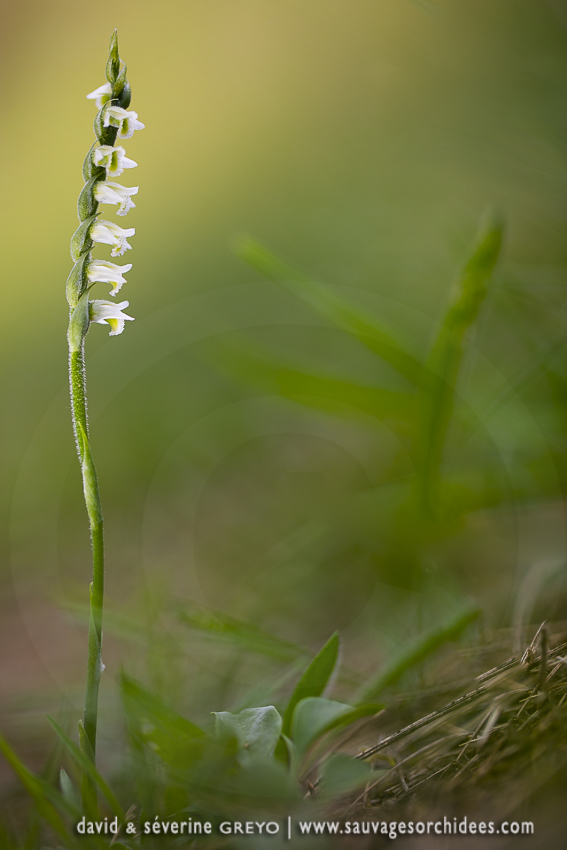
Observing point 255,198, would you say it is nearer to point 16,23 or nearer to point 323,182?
point 323,182

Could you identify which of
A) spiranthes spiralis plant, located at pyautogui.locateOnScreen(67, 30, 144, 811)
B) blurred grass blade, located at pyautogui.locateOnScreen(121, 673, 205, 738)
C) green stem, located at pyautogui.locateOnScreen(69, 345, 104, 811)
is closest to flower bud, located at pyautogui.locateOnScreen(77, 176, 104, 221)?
spiranthes spiralis plant, located at pyautogui.locateOnScreen(67, 30, 144, 811)

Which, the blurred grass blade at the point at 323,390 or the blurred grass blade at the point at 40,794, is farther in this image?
the blurred grass blade at the point at 323,390

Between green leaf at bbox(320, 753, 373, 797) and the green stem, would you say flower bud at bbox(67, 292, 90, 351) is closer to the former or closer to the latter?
the green stem

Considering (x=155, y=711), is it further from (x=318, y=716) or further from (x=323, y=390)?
(x=323, y=390)

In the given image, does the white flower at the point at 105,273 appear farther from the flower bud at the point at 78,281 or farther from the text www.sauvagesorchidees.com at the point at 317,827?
the text www.sauvagesorchidees.com at the point at 317,827

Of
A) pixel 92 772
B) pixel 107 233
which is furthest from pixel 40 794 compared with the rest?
pixel 107 233

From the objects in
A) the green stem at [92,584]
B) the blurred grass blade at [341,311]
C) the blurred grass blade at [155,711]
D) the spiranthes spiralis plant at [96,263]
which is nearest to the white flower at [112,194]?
the spiranthes spiralis plant at [96,263]

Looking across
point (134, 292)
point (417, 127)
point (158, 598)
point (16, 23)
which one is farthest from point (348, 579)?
point (16, 23)
